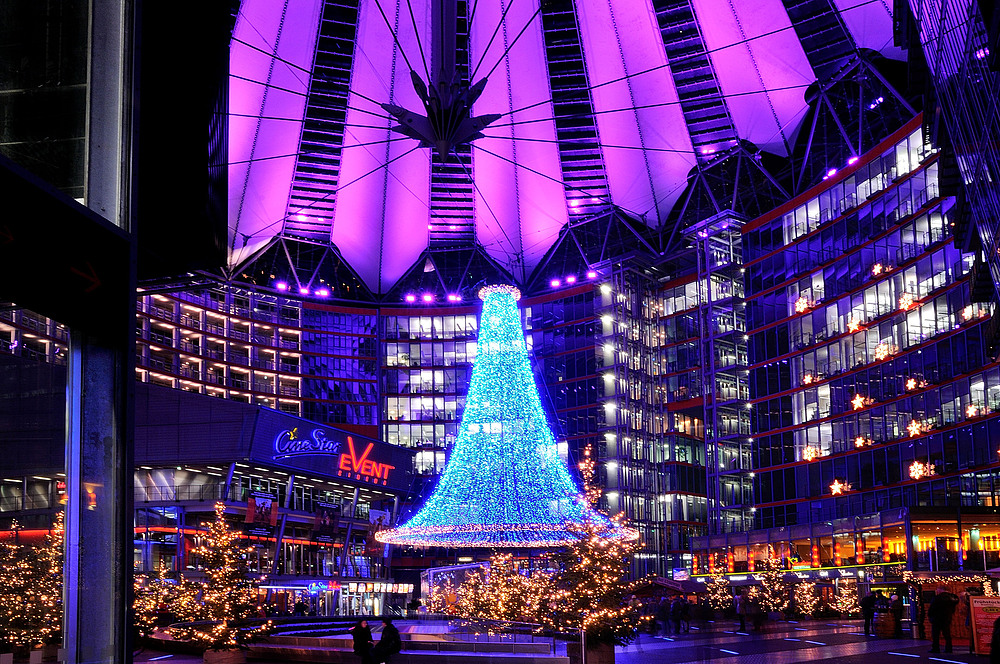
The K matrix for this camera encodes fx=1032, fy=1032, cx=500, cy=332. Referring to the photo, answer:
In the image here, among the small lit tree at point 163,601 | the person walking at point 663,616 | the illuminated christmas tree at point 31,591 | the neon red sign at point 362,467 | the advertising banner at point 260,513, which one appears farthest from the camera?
the neon red sign at point 362,467

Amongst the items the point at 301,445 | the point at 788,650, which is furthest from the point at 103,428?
the point at 301,445

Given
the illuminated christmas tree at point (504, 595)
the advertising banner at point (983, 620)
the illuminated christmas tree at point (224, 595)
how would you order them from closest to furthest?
the advertising banner at point (983, 620) → the illuminated christmas tree at point (224, 595) → the illuminated christmas tree at point (504, 595)

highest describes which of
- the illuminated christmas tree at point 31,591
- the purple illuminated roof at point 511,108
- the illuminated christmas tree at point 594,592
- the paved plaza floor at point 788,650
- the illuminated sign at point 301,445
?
the purple illuminated roof at point 511,108

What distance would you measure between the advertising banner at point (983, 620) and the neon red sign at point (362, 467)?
4651 cm

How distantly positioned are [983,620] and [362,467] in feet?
159

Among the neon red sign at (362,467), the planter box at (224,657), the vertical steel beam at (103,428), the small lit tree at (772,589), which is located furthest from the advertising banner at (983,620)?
the neon red sign at (362,467)

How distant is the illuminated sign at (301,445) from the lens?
5931cm

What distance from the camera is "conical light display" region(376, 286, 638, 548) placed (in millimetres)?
31234

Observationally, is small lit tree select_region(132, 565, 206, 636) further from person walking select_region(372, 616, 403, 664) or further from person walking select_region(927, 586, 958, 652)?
person walking select_region(927, 586, 958, 652)

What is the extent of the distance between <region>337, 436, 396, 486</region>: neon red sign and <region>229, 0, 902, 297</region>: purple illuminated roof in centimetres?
1775

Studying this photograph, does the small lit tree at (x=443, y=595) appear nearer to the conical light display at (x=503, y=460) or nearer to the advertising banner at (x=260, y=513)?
the conical light display at (x=503, y=460)

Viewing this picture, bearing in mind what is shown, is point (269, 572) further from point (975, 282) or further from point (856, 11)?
point (856, 11)

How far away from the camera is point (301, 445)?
202 ft

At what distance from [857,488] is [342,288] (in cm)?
5394
